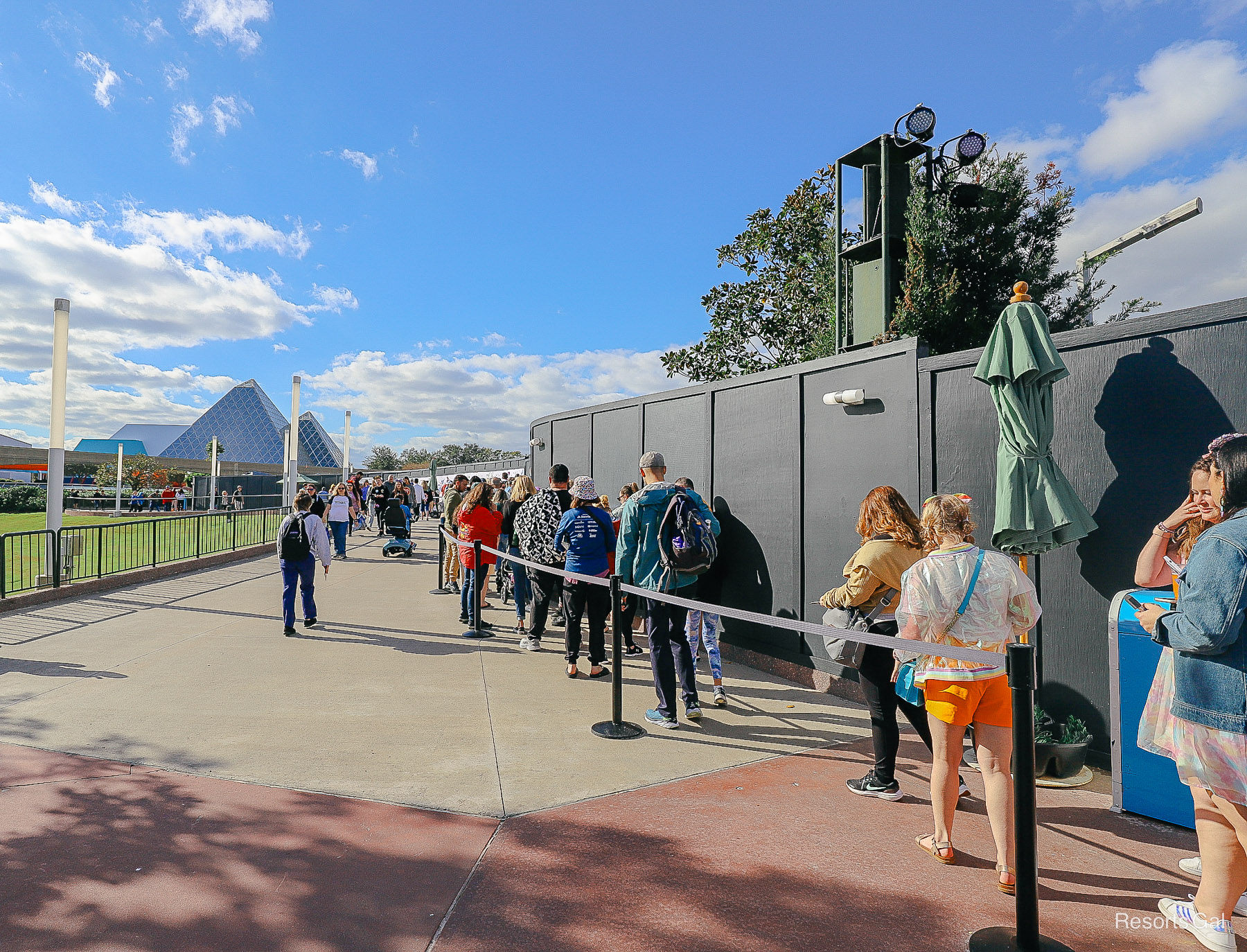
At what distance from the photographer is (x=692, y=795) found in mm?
4152

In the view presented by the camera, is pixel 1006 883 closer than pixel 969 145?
Yes

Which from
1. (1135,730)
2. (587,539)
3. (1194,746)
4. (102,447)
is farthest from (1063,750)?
(102,447)

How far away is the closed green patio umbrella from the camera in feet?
14.2

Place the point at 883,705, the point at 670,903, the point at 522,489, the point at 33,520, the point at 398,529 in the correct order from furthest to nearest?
the point at 33,520 < the point at 398,529 < the point at 522,489 < the point at 883,705 < the point at 670,903

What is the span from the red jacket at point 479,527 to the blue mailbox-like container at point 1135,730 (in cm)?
663

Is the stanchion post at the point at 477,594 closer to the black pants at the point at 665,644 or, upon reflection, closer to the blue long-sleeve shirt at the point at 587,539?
the blue long-sleeve shirt at the point at 587,539

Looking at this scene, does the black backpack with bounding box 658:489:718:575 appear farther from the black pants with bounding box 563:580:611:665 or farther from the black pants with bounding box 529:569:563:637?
the black pants with bounding box 529:569:563:637

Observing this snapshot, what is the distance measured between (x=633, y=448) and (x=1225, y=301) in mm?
7512

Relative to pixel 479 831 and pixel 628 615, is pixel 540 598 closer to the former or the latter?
pixel 628 615

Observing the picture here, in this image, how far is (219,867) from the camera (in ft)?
10.6

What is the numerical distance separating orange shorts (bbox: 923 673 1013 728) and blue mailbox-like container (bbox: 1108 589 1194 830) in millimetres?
1166

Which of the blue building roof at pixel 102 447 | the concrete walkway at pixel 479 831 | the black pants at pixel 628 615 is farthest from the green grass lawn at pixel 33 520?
the blue building roof at pixel 102 447

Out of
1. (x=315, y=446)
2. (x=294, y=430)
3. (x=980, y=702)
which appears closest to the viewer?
(x=980, y=702)

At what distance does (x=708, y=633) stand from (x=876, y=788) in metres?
2.30
